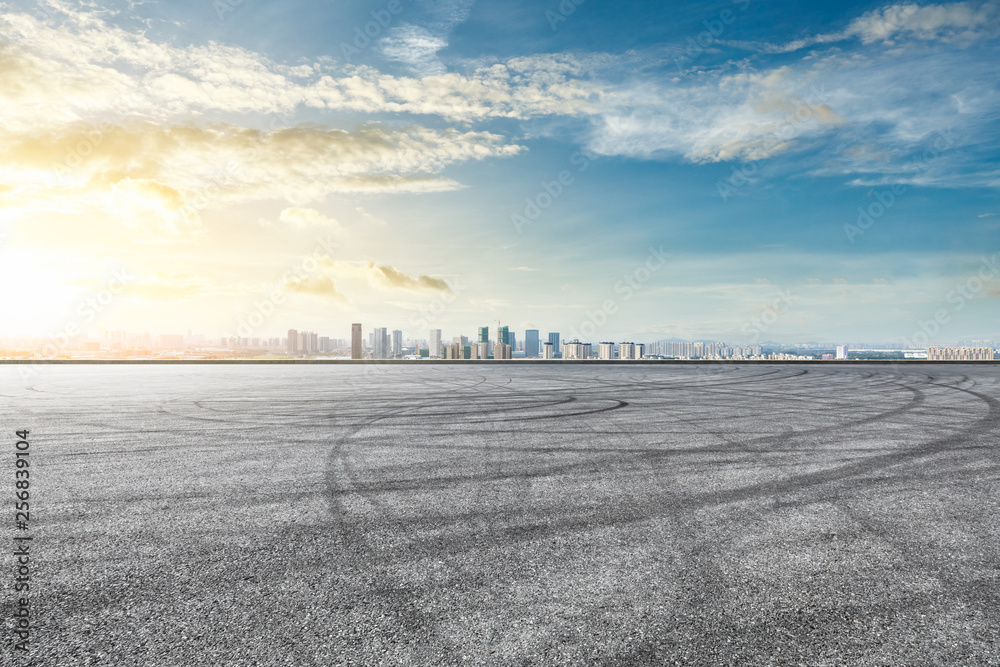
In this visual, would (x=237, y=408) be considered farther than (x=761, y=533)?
Yes

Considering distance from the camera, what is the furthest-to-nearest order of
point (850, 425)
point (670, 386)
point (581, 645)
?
1. point (670, 386)
2. point (850, 425)
3. point (581, 645)

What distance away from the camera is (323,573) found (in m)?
4.20

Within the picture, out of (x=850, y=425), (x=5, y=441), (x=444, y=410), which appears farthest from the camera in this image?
(x=444, y=410)

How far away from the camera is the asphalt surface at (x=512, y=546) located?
3.29m

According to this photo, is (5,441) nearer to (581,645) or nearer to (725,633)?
(581,645)

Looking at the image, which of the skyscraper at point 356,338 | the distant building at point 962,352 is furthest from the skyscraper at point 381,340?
the distant building at point 962,352

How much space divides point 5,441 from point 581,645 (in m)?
11.5

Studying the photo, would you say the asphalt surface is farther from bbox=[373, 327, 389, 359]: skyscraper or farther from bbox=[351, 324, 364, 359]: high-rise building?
bbox=[373, 327, 389, 359]: skyscraper

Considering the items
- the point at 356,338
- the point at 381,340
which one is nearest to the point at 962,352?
the point at 356,338

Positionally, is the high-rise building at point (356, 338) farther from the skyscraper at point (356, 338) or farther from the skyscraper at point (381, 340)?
the skyscraper at point (381, 340)

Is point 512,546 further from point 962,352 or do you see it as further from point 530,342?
point 530,342

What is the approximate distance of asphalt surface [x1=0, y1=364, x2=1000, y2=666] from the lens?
329cm

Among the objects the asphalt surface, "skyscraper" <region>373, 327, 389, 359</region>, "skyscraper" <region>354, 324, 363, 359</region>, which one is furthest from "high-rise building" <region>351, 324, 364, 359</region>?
the asphalt surface

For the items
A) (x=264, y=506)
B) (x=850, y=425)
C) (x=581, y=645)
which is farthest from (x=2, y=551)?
(x=850, y=425)
